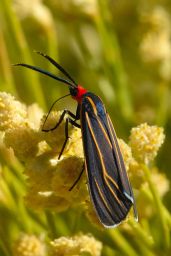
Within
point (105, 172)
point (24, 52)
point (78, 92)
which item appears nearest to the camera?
point (105, 172)

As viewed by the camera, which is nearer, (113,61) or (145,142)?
(145,142)

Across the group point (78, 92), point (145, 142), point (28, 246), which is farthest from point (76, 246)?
point (78, 92)

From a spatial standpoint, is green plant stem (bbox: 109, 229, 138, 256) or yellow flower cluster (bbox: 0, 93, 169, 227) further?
green plant stem (bbox: 109, 229, 138, 256)

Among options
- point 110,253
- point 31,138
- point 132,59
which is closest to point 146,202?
point 110,253

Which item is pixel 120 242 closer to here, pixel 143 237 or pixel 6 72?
pixel 143 237

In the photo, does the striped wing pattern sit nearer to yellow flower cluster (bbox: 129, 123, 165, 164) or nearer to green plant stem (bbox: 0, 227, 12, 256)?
yellow flower cluster (bbox: 129, 123, 165, 164)

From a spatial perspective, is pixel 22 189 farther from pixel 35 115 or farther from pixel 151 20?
pixel 151 20

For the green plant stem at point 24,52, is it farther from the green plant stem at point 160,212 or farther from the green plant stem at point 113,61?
the green plant stem at point 160,212

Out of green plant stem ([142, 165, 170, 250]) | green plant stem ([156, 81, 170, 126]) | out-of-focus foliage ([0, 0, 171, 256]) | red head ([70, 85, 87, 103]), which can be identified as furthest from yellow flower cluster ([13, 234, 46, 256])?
green plant stem ([156, 81, 170, 126])
